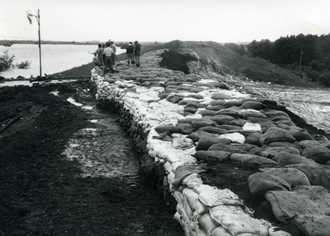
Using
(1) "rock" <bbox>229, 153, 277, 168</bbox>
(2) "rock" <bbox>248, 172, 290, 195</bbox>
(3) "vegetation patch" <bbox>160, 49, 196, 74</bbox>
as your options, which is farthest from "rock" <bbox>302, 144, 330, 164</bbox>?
(3) "vegetation patch" <bbox>160, 49, 196, 74</bbox>

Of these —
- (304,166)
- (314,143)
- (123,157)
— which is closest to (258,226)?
(304,166)

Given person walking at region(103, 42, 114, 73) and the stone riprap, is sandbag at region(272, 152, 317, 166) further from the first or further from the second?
person walking at region(103, 42, 114, 73)

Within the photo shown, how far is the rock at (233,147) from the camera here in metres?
5.10

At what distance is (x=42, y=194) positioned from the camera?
5.57 metres

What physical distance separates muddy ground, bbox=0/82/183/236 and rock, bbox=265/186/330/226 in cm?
137

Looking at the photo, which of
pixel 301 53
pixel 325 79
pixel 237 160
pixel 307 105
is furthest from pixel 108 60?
pixel 301 53

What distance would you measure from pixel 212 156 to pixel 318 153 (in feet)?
3.76

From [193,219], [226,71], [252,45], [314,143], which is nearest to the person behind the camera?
[193,219]

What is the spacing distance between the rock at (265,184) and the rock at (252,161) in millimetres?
513

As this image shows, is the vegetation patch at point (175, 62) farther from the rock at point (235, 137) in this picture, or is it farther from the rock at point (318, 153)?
the rock at point (318, 153)

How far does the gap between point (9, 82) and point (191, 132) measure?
18.4 metres

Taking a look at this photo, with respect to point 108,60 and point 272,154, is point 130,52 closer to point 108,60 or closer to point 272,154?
point 108,60

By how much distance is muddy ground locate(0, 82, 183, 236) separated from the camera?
469 centimetres

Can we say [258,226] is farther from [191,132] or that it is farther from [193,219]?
[191,132]
